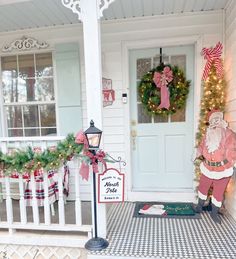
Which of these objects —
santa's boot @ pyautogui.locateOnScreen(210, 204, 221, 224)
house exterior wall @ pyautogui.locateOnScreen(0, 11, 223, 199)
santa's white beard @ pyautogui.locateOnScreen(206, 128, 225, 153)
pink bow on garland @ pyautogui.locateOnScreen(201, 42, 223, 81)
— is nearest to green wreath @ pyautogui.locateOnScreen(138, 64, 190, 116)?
house exterior wall @ pyautogui.locateOnScreen(0, 11, 223, 199)

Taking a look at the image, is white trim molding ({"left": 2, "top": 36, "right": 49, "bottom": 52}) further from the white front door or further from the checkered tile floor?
the checkered tile floor

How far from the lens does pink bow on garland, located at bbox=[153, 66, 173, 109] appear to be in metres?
3.16

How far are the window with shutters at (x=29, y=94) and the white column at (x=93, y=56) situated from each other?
144cm

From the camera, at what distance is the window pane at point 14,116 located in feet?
11.8

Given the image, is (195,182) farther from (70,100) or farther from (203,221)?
(70,100)

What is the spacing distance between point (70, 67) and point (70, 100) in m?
0.45

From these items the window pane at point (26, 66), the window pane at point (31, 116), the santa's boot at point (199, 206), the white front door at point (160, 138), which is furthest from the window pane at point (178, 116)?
the window pane at point (26, 66)

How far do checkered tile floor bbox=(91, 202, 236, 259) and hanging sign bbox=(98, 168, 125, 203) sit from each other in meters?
0.46

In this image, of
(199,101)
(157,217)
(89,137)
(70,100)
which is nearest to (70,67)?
(70,100)

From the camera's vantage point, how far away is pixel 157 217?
9.33 ft

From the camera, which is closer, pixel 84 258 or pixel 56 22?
pixel 84 258

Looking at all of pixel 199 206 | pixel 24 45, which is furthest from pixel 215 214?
pixel 24 45

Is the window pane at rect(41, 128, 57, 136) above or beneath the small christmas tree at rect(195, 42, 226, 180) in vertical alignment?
beneath

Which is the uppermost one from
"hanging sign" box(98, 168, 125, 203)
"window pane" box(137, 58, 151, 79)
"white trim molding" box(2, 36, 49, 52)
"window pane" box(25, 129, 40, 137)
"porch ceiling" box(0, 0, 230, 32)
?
"porch ceiling" box(0, 0, 230, 32)
